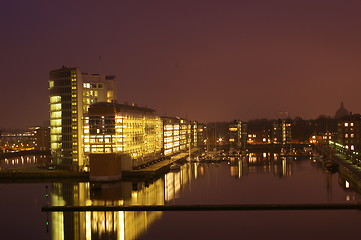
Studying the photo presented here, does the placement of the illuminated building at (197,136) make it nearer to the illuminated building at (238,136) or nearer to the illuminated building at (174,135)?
the illuminated building at (174,135)

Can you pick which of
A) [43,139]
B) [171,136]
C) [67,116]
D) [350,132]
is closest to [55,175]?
[67,116]

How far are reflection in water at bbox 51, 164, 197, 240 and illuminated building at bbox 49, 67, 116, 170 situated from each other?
25.8 feet

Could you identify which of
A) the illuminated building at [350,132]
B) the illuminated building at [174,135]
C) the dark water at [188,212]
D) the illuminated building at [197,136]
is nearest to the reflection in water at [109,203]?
the dark water at [188,212]

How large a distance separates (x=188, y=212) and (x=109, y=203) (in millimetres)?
5174

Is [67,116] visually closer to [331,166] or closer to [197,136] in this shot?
[331,166]

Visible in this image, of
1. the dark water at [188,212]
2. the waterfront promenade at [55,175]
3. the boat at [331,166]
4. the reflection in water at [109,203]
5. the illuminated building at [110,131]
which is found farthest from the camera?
the boat at [331,166]

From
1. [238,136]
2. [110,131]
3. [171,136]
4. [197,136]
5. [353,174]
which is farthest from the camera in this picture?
[197,136]

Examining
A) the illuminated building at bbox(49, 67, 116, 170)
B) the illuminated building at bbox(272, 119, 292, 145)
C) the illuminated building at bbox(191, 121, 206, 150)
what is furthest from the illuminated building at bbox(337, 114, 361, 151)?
the illuminated building at bbox(49, 67, 116, 170)

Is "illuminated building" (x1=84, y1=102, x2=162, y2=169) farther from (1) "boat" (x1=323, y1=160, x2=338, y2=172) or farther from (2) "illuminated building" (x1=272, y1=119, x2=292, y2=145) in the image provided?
(2) "illuminated building" (x1=272, y1=119, x2=292, y2=145)

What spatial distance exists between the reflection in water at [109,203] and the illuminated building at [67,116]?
787cm

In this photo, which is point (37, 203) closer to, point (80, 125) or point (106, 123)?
point (106, 123)

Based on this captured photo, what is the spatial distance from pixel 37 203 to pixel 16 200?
2.44m

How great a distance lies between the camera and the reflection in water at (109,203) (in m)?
19.4

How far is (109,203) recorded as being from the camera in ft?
82.5
